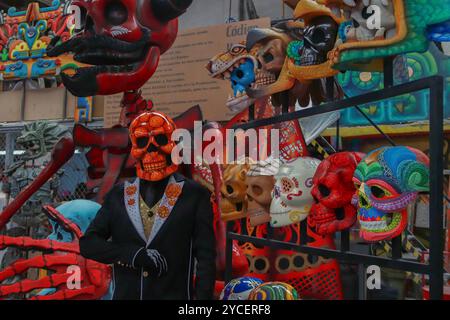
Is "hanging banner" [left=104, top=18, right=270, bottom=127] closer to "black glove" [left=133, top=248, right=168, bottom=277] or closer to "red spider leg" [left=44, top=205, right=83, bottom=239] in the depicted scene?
"red spider leg" [left=44, top=205, right=83, bottom=239]

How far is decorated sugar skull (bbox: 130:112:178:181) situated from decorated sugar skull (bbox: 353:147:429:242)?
0.89 meters

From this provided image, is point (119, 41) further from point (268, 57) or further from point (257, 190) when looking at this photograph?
point (257, 190)

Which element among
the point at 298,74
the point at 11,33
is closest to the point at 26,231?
the point at 11,33

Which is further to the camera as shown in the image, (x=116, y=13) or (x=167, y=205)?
(x=116, y=13)

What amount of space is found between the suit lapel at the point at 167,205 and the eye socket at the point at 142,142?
22 cm

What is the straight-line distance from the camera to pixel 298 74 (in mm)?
2287

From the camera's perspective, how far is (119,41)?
359 centimetres

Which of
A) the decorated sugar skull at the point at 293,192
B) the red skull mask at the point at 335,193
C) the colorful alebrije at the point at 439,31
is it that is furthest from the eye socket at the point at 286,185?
the colorful alebrije at the point at 439,31

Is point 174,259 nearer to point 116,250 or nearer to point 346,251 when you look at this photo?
point 116,250

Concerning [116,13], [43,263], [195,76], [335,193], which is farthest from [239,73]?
[195,76]

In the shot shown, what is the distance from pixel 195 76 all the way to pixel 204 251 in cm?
265

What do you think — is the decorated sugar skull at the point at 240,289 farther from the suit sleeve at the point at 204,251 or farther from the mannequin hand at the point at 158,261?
the mannequin hand at the point at 158,261
